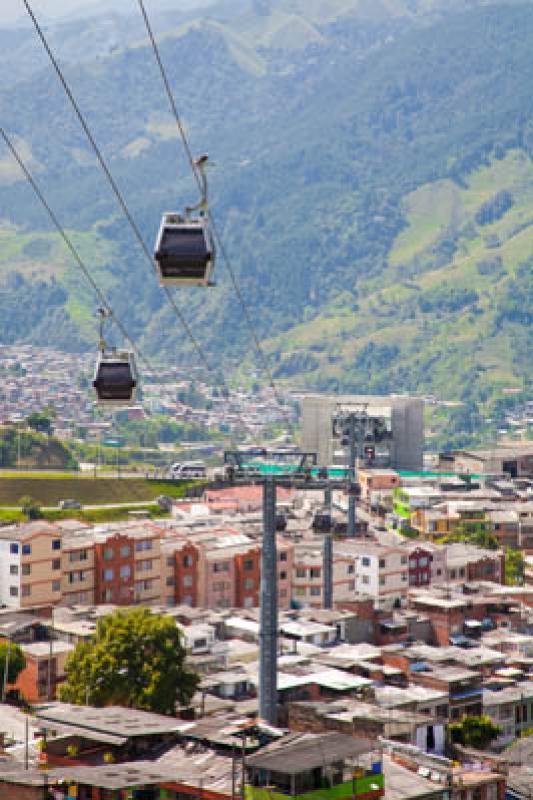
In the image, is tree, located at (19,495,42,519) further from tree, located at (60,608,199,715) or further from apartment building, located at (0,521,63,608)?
tree, located at (60,608,199,715)

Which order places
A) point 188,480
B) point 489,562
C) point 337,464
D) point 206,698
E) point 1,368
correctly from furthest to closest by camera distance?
point 1,368, point 337,464, point 188,480, point 489,562, point 206,698

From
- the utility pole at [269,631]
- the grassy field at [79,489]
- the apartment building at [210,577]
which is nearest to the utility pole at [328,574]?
the apartment building at [210,577]

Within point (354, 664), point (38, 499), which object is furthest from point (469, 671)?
point (38, 499)

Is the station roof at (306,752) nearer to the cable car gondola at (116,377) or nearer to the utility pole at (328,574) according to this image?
the cable car gondola at (116,377)

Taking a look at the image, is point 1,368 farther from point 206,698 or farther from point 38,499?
point 206,698

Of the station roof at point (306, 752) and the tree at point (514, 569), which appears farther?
the tree at point (514, 569)

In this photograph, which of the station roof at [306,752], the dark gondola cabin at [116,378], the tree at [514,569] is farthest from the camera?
the tree at [514,569]
